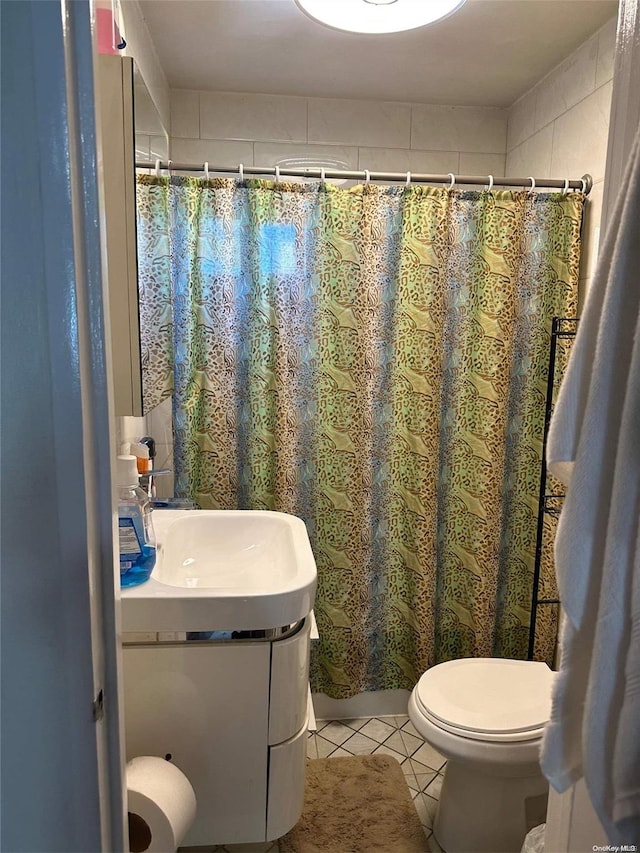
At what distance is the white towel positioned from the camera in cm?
57

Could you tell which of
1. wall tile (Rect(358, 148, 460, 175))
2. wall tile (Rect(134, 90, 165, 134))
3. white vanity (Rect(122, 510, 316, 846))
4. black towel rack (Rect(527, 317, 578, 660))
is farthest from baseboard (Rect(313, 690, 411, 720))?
wall tile (Rect(358, 148, 460, 175))

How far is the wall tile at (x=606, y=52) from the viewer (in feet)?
5.81

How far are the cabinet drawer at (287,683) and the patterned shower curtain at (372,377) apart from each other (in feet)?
2.58

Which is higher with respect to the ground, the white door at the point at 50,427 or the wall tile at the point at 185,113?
the wall tile at the point at 185,113

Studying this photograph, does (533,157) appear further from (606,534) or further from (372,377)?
(606,534)

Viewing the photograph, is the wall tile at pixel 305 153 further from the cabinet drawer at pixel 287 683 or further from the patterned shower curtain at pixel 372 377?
the cabinet drawer at pixel 287 683

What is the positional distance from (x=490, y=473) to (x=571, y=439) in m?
1.50

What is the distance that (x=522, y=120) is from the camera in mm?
2297

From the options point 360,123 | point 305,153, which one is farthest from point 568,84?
point 305,153

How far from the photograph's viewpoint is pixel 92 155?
0.58m

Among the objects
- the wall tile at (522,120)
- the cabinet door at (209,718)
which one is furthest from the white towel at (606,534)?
the wall tile at (522,120)

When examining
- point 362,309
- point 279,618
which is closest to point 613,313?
point 279,618

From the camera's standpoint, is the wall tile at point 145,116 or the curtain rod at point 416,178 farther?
the curtain rod at point 416,178

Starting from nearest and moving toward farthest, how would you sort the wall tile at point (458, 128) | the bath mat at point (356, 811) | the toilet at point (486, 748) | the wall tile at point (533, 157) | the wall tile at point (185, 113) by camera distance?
the toilet at point (486, 748) < the bath mat at point (356, 811) < the wall tile at point (533, 157) < the wall tile at point (185, 113) < the wall tile at point (458, 128)
